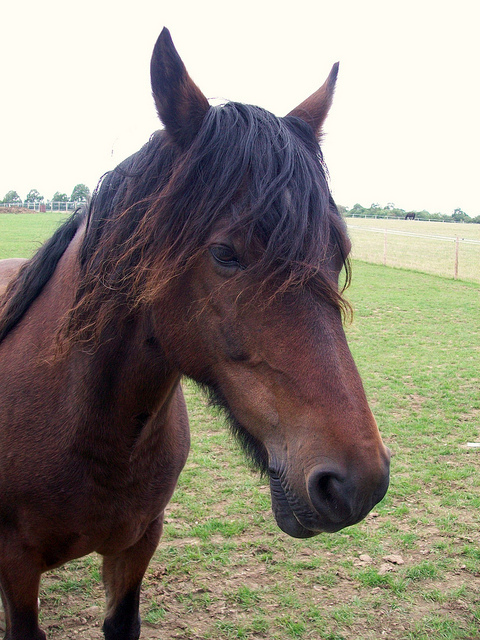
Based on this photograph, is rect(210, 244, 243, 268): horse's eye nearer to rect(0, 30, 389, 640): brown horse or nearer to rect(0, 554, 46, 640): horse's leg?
rect(0, 30, 389, 640): brown horse

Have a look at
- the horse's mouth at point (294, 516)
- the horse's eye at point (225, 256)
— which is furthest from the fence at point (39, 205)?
the horse's mouth at point (294, 516)

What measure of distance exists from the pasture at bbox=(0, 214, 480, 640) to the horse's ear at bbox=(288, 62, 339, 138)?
4.46ft

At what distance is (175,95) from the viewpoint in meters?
1.81

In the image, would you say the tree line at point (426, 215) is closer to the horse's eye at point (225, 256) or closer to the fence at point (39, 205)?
the fence at point (39, 205)

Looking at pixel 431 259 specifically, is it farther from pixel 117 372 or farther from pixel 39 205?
pixel 39 205

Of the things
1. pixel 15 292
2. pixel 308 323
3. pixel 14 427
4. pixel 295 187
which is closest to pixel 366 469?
pixel 308 323

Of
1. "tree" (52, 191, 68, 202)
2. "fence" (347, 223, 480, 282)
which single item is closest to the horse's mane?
"fence" (347, 223, 480, 282)

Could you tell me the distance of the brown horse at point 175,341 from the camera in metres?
1.54

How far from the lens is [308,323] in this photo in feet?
5.22

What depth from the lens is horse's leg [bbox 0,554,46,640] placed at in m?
2.29

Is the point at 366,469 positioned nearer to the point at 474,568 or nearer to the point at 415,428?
the point at 474,568

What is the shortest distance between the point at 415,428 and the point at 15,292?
207 inches

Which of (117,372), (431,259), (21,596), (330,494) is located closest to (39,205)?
(431,259)

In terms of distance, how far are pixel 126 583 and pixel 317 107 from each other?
2.68 meters
